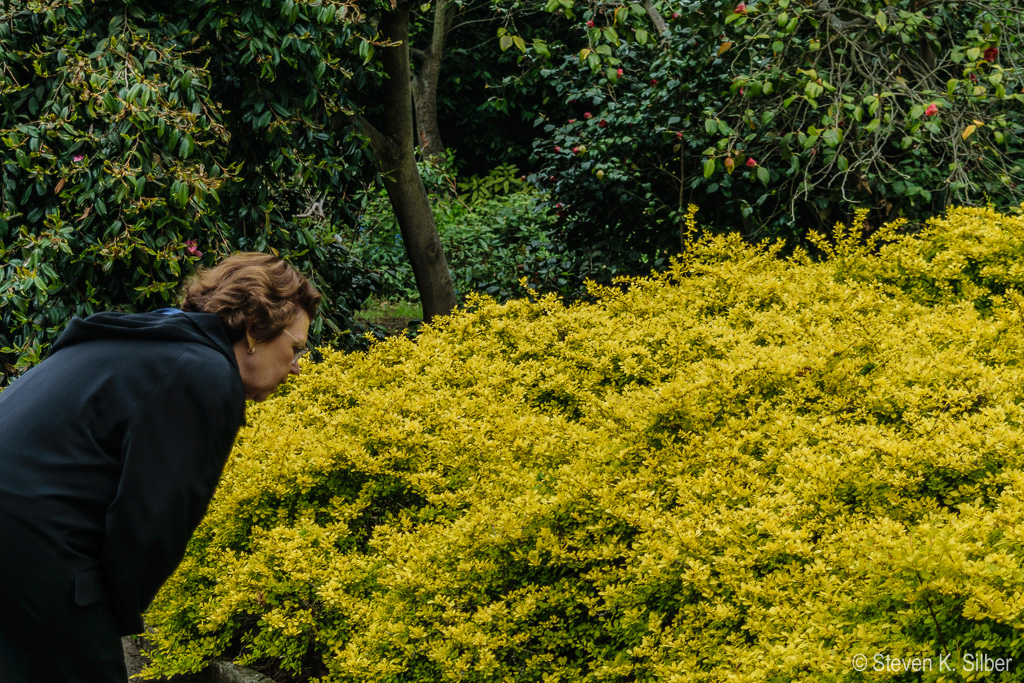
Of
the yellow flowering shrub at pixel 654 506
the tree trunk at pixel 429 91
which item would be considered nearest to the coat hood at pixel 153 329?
the yellow flowering shrub at pixel 654 506

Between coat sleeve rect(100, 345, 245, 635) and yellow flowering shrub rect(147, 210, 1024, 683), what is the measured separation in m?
0.80

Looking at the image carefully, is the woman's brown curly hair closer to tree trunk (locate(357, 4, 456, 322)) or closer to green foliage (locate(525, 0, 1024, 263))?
green foliage (locate(525, 0, 1024, 263))

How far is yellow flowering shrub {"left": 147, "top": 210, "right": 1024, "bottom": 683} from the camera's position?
2094 millimetres

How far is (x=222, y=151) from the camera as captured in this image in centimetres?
509

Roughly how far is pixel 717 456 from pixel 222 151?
11.6ft

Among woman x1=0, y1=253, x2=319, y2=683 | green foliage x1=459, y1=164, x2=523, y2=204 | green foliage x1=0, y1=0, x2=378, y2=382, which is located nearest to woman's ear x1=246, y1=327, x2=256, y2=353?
woman x1=0, y1=253, x2=319, y2=683

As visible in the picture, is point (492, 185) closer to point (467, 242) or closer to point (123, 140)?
point (467, 242)

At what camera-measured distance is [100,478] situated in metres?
1.86

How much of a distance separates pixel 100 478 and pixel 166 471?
0.50 ft

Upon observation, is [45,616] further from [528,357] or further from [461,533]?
[528,357]

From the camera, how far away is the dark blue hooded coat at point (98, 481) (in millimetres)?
1828

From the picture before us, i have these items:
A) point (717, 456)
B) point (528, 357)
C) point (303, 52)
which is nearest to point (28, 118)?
point (303, 52)

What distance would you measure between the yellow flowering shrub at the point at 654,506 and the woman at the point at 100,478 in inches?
31.5

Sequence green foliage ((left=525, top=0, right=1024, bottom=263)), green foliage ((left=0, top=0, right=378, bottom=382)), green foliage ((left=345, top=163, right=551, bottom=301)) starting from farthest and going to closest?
green foliage ((left=345, top=163, right=551, bottom=301)) → green foliage ((left=525, top=0, right=1024, bottom=263)) → green foliage ((left=0, top=0, right=378, bottom=382))
